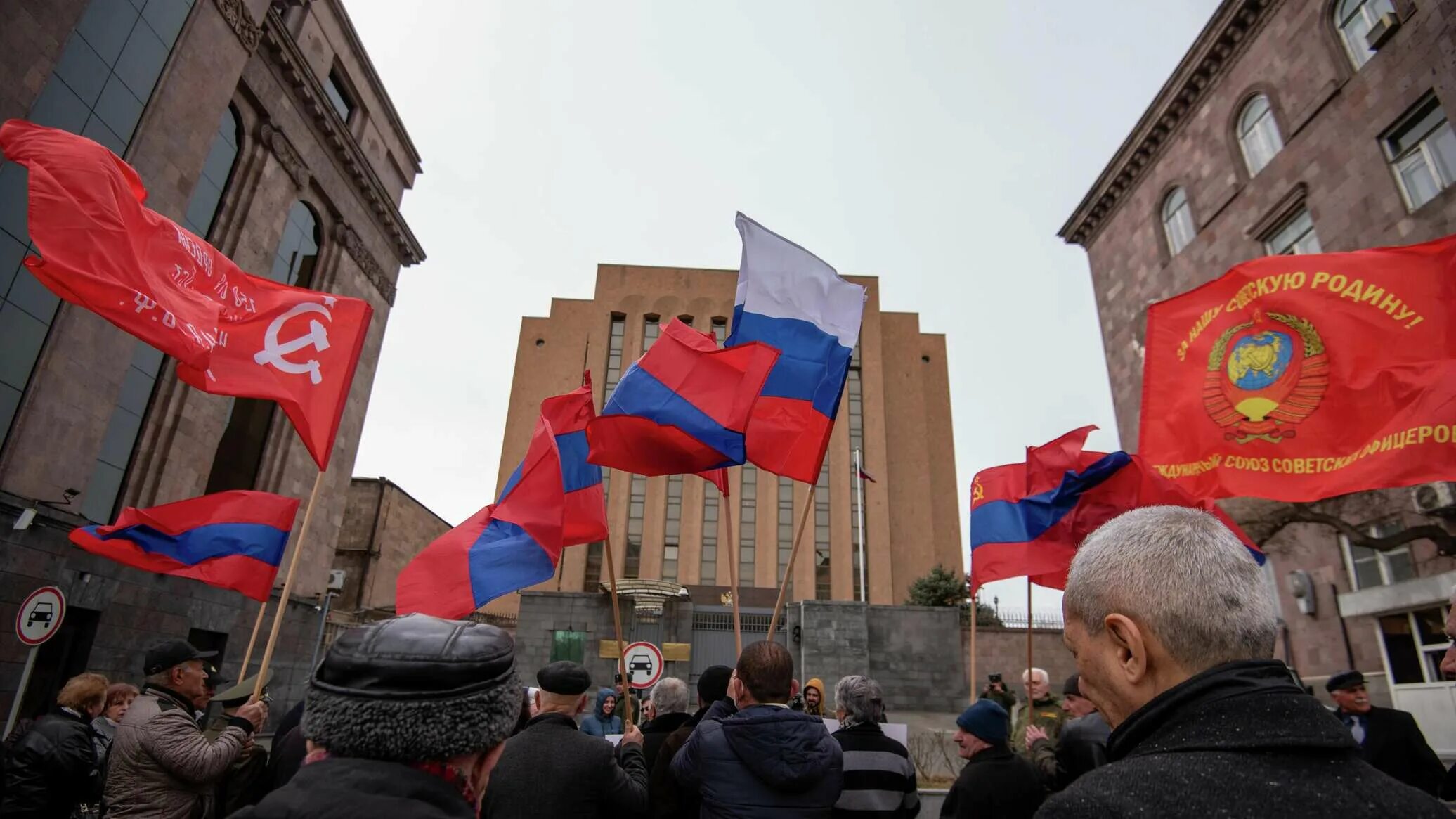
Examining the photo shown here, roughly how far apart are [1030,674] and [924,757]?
5.54 meters

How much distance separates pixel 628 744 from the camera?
389 cm

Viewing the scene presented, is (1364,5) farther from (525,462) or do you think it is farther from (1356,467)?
(525,462)

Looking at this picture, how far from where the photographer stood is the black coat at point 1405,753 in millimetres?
5160

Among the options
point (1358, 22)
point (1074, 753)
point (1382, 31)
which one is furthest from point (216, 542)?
point (1358, 22)

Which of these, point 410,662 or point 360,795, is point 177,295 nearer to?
point 410,662

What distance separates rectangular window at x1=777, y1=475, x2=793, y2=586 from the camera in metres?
34.0

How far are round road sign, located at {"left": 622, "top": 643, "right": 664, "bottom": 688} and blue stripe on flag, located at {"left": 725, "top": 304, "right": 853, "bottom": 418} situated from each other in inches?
241

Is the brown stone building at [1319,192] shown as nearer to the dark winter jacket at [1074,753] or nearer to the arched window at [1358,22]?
the arched window at [1358,22]

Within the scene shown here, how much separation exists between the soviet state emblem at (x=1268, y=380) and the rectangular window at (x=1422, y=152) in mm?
9948

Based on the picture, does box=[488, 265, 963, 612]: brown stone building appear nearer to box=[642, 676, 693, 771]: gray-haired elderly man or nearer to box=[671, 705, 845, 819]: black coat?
box=[642, 676, 693, 771]: gray-haired elderly man

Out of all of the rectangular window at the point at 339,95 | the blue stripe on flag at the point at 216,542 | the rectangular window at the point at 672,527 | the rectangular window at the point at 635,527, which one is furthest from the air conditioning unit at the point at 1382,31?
the rectangular window at the point at 635,527

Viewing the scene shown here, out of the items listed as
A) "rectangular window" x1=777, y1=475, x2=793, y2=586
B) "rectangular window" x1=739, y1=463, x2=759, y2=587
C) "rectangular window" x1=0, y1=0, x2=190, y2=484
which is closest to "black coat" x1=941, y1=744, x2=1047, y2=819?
"rectangular window" x1=0, y1=0, x2=190, y2=484

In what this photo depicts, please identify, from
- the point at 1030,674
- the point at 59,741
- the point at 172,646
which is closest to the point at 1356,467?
the point at 1030,674

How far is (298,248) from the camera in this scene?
66.1ft
